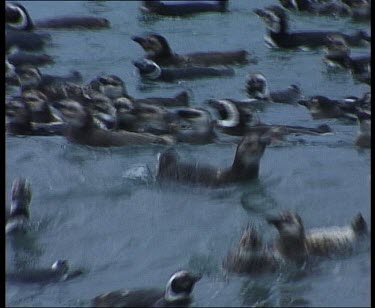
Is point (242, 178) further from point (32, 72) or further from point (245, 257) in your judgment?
point (32, 72)

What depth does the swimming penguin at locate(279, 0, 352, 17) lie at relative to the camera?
257 inches

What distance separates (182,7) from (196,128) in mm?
995

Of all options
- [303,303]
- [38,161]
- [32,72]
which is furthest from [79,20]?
[303,303]

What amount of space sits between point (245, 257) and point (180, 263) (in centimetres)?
Result: 29

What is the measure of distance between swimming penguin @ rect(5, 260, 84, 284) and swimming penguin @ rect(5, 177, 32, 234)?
0.26 m

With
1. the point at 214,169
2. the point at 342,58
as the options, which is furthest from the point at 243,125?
the point at 342,58

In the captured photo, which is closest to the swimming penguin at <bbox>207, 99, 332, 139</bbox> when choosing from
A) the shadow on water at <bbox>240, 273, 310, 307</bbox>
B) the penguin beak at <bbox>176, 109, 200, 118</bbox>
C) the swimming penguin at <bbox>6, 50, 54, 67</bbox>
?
the penguin beak at <bbox>176, 109, 200, 118</bbox>

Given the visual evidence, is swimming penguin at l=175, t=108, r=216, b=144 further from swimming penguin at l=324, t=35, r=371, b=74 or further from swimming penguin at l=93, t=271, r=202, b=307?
swimming penguin at l=93, t=271, r=202, b=307

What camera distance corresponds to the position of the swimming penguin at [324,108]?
19.9 ft

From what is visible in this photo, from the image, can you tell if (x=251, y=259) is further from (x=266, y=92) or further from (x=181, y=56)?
(x=181, y=56)

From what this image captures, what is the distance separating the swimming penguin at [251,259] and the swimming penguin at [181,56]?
1.44 meters

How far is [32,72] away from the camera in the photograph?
605cm

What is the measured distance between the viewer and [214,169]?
5660mm

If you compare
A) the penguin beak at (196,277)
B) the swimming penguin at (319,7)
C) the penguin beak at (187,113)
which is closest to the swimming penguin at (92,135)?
the penguin beak at (187,113)
